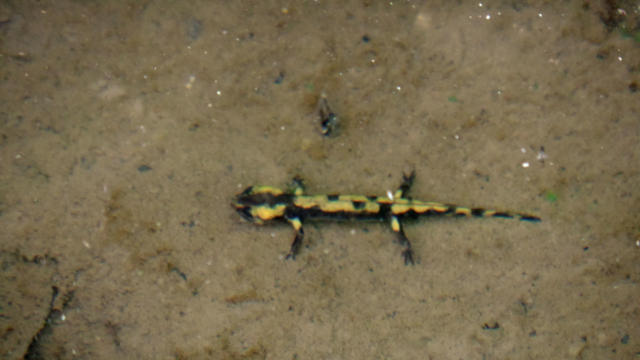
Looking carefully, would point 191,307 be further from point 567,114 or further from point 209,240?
point 567,114

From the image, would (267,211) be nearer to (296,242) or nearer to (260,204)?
(260,204)

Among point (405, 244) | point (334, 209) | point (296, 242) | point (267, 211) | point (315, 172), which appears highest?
point (315, 172)

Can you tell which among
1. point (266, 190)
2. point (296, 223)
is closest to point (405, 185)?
point (296, 223)

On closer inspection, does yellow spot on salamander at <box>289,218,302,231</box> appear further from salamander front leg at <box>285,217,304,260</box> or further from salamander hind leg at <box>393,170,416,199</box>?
salamander hind leg at <box>393,170,416,199</box>

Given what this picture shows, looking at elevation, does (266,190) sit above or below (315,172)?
below

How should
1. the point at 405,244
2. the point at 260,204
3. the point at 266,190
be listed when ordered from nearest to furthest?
1. the point at 260,204
2. the point at 266,190
3. the point at 405,244

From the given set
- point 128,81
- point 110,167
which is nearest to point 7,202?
point 110,167

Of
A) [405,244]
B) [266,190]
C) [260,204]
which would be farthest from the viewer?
[405,244]
